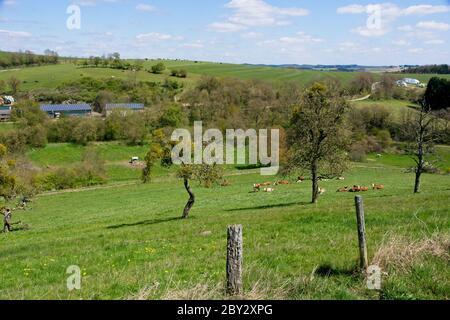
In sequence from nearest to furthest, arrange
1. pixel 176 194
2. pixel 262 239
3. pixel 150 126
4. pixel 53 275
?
pixel 53 275
pixel 262 239
pixel 176 194
pixel 150 126

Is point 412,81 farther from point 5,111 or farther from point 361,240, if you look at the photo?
point 361,240

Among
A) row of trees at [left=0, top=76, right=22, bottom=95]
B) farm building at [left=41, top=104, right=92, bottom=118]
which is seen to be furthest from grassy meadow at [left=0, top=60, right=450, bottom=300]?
row of trees at [left=0, top=76, right=22, bottom=95]

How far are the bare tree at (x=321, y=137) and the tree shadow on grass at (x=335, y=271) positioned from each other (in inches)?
912

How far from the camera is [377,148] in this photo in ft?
333

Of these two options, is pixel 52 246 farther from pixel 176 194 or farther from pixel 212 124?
pixel 212 124

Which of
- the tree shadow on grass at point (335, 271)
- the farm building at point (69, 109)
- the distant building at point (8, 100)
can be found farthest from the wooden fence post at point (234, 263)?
the distant building at point (8, 100)

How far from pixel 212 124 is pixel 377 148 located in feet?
139

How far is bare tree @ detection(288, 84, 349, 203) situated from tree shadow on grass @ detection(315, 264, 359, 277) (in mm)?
23166

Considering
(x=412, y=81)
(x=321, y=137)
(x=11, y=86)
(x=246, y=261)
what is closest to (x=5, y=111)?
(x=11, y=86)
